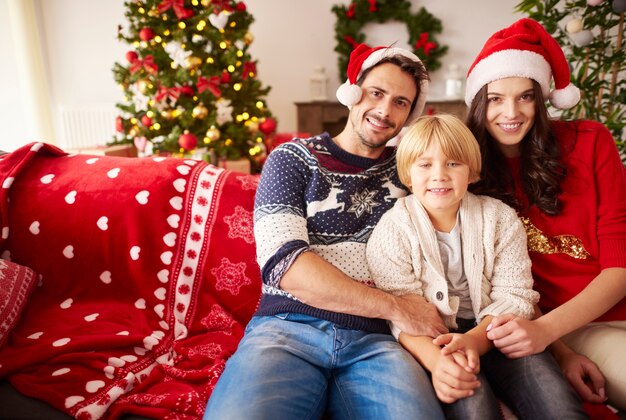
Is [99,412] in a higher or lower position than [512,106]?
lower

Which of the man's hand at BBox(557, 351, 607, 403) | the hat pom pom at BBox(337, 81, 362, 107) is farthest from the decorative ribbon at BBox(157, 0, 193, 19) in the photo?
the man's hand at BBox(557, 351, 607, 403)

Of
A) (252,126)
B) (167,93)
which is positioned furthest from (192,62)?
(252,126)

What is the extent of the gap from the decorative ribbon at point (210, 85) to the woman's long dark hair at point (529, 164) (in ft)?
7.22

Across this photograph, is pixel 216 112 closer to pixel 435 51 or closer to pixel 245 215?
pixel 245 215

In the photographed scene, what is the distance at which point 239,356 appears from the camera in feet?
3.65

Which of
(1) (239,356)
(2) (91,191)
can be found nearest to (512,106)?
(1) (239,356)

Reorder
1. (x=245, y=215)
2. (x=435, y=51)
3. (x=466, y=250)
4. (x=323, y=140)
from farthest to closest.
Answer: (x=435, y=51) → (x=245, y=215) → (x=323, y=140) → (x=466, y=250)

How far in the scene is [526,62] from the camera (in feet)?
4.38

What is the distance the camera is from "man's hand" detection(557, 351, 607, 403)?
44.4 inches

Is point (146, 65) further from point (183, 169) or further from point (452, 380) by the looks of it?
point (452, 380)

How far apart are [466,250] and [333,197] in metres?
0.41

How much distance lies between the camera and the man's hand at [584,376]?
3.70 ft

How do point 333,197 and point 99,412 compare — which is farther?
point 333,197

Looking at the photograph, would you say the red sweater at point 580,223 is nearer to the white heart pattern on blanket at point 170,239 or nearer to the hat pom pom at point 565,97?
the hat pom pom at point 565,97
